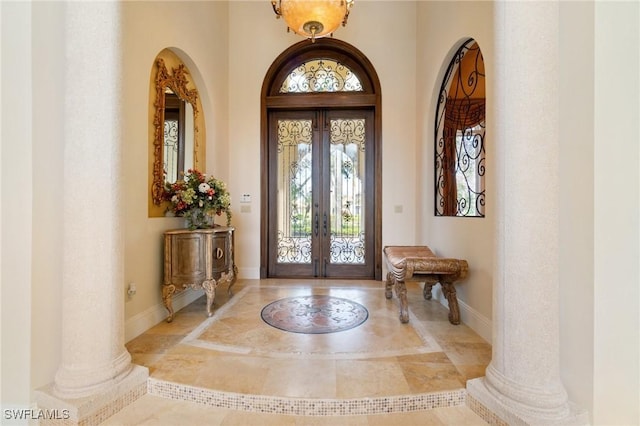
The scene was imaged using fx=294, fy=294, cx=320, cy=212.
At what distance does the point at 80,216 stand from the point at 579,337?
281 centimetres

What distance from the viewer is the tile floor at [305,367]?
1.72m

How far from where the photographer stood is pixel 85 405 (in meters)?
1.62

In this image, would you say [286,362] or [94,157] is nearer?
[94,157]

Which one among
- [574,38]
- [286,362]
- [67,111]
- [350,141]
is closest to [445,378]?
[286,362]

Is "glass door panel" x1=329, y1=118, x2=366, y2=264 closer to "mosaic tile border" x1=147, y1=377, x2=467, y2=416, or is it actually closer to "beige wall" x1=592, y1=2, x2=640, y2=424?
"mosaic tile border" x1=147, y1=377, x2=467, y2=416

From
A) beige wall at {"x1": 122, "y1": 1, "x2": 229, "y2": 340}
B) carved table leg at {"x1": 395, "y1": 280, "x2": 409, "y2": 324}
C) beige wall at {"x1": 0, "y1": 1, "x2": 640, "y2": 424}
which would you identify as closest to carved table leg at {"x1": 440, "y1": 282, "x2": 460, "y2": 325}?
beige wall at {"x1": 0, "y1": 1, "x2": 640, "y2": 424}

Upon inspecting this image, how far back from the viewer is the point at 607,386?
1434 mm

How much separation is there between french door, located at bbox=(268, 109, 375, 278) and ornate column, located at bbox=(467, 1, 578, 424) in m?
3.01

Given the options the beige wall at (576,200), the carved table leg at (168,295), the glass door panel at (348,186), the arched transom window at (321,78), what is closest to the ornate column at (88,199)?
the carved table leg at (168,295)

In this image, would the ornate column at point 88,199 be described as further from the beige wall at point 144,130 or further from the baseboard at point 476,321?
the baseboard at point 476,321

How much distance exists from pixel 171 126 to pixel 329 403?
9.93ft

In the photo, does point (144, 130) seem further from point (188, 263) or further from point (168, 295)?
point (168, 295)

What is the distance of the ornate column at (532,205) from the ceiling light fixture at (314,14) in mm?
1267

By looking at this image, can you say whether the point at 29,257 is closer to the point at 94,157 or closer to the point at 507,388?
the point at 94,157
